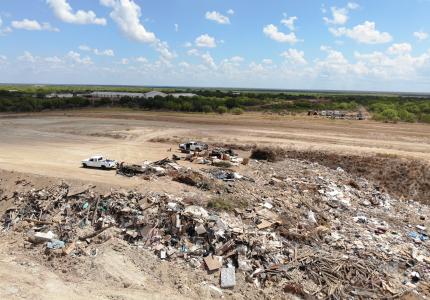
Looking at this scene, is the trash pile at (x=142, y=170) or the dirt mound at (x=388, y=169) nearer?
the trash pile at (x=142, y=170)

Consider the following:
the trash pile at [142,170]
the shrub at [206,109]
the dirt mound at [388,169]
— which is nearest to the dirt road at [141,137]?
the trash pile at [142,170]

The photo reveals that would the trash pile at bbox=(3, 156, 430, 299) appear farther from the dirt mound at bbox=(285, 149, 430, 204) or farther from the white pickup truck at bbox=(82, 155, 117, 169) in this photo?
the dirt mound at bbox=(285, 149, 430, 204)

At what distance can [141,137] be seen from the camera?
137ft

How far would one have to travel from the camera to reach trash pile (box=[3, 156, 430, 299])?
13.6 m

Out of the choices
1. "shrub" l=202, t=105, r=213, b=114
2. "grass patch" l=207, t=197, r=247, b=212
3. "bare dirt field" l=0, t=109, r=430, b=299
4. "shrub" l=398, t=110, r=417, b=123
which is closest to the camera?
"bare dirt field" l=0, t=109, r=430, b=299

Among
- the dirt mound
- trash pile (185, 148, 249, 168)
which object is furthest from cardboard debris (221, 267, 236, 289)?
the dirt mound

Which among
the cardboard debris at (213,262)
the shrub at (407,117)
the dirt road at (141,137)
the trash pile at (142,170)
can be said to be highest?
the shrub at (407,117)

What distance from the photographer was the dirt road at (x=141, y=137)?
1076 inches

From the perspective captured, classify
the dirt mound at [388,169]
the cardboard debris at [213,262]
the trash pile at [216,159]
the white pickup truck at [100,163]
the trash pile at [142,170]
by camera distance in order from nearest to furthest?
1. the cardboard debris at [213,262]
2. the trash pile at [142,170]
3. the white pickup truck at [100,163]
4. the dirt mound at [388,169]
5. the trash pile at [216,159]

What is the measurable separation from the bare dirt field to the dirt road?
142mm

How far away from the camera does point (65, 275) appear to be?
13398mm

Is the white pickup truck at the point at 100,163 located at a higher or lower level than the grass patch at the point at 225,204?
higher

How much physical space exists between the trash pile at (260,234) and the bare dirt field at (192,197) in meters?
0.11

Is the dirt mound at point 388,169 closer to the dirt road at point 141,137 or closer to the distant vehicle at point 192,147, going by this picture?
the dirt road at point 141,137
